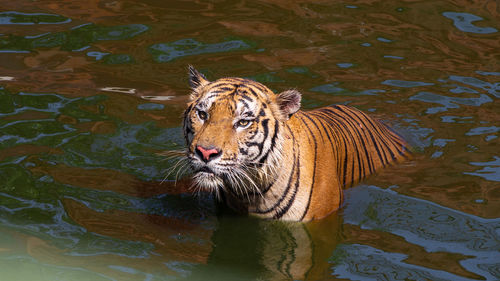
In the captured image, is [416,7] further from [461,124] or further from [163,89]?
[163,89]

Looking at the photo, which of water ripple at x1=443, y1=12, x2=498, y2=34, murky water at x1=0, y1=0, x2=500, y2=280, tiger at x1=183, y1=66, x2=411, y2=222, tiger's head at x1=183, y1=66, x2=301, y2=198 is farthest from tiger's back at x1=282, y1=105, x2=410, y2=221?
water ripple at x1=443, y1=12, x2=498, y2=34

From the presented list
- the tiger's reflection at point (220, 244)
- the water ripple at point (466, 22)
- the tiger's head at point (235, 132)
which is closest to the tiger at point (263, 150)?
the tiger's head at point (235, 132)

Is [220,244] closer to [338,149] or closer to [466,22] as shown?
[338,149]

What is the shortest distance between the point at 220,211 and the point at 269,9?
3948mm

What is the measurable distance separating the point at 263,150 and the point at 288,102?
1.10ft

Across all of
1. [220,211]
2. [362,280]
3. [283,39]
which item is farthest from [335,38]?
[362,280]

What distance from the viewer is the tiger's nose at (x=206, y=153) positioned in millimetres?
4012

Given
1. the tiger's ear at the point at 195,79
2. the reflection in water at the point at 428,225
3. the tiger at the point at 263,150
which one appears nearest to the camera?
the tiger at the point at 263,150

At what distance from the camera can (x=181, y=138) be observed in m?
5.86

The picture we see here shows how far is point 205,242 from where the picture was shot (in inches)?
178

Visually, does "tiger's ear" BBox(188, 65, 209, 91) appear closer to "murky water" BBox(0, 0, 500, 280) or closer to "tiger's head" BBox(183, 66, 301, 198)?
"tiger's head" BBox(183, 66, 301, 198)

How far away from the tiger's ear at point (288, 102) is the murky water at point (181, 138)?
2.37 ft

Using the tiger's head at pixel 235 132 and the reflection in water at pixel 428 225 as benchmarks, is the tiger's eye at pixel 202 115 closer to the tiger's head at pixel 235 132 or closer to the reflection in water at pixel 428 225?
the tiger's head at pixel 235 132

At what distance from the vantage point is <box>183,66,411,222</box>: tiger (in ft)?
13.6
